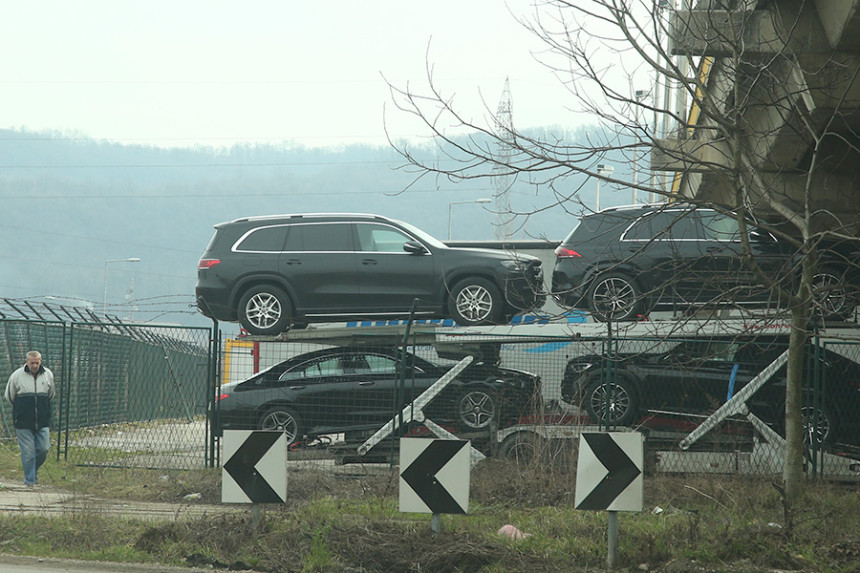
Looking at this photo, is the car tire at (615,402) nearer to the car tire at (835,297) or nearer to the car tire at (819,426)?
the car tire at (819,426)

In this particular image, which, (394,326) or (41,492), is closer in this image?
(41,492)

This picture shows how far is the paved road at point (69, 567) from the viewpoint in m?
7.90

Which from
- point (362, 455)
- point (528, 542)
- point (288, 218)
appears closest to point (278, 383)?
point (362, 455)

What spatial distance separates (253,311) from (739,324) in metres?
7.01

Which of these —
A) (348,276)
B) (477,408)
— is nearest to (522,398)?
(477,408)

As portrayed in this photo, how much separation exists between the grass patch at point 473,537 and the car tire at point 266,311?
14.2 feet

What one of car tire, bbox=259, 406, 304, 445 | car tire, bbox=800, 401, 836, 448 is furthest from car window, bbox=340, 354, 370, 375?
car tire, bbox=800, 401, 836, 448

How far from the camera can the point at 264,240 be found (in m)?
15.1

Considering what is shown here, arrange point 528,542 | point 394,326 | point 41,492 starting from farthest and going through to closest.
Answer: point 394,326
point 41,492
point 528,542

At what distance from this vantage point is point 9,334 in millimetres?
18422

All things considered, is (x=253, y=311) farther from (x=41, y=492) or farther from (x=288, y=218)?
(x=41, y=492)

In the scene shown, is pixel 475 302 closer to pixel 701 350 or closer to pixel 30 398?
pixel 701 350

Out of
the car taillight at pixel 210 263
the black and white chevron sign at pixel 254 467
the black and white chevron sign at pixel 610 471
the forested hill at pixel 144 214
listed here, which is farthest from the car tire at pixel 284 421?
the forested hill at pixel 144 214

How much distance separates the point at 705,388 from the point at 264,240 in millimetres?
6803
